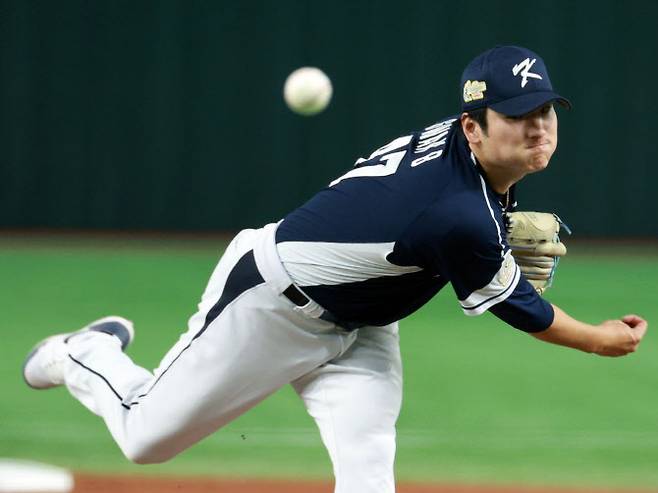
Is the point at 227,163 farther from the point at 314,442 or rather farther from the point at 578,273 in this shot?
the point at 314,442

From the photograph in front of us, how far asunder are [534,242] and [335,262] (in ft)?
2.46

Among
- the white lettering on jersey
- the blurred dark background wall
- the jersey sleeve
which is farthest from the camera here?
the blurred dark background wall

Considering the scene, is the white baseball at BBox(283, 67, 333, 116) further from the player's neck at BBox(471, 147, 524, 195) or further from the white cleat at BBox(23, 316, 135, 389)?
the player's neck at BBox(471, 147, 524, 195)

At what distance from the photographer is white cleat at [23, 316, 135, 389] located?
424cm

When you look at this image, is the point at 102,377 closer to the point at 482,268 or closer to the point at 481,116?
the point at 482,268

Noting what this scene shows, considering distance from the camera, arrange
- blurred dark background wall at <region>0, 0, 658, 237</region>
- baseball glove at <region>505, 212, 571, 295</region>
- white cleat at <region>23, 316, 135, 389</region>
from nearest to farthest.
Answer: baseball glove at <region>505, 212, 571, 295</region>
white cleat at <region>23, 316, 135, 389</region>
blurred dark background wall at <region>0, 0, 658, 237</region>

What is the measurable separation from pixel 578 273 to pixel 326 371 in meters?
6.65

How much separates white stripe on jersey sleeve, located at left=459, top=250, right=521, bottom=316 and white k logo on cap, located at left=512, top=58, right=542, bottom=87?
20.7 inches

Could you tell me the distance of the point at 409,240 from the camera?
3320mm

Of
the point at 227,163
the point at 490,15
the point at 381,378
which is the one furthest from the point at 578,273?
the point at 381,378

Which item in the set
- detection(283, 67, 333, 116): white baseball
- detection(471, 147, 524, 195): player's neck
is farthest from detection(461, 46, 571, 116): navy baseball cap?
detection(283, 67, 333, 116): white baseball

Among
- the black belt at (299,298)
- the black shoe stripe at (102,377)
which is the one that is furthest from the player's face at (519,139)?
the black shoe stripe at (102,377)

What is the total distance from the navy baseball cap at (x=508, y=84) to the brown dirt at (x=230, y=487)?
174 centimetres

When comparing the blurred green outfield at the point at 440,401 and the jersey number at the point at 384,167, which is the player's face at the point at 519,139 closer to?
the jersey number at the point at 384,167
